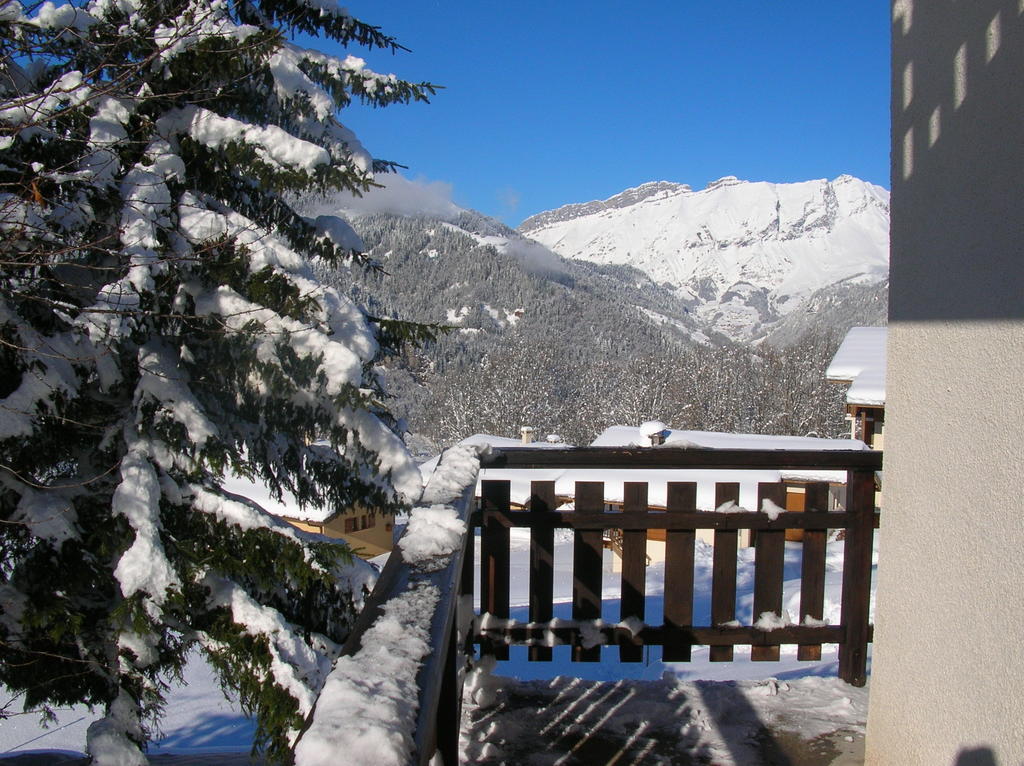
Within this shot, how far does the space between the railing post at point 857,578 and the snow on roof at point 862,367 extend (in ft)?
41.6

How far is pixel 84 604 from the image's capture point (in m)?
4.52

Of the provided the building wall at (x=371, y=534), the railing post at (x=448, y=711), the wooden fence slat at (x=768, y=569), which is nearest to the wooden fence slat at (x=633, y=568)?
the wooden fence slat at (x=768, y=569)

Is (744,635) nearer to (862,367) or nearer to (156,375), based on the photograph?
(156,375)

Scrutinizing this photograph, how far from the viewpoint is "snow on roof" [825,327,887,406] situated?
53.5 feet

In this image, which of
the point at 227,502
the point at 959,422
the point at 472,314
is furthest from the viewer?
the point at 472,314

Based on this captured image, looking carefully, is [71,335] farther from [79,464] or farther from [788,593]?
[788,593]

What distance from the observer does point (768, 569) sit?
9.46ft

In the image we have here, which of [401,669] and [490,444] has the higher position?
[490,444]

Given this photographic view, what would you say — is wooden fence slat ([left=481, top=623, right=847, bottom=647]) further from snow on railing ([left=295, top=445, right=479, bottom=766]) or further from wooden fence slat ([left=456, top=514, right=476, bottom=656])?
snow on railing ([left=295, top=445, right=479, bottom=766])

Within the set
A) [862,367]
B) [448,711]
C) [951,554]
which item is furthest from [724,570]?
[862,367]

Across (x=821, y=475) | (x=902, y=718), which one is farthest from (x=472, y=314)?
(x=902, y=718)

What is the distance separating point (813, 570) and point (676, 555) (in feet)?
1.93

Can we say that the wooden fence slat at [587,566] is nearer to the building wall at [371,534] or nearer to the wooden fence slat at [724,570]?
the wooden fence slat at [724,570]

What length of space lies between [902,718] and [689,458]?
1.15m
